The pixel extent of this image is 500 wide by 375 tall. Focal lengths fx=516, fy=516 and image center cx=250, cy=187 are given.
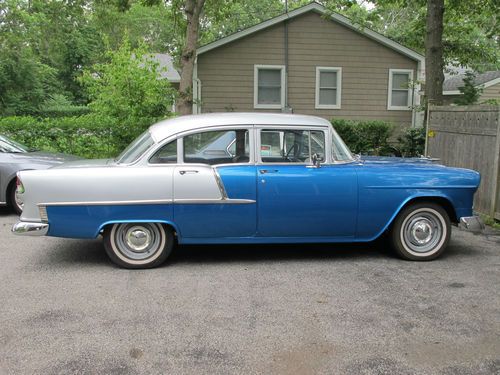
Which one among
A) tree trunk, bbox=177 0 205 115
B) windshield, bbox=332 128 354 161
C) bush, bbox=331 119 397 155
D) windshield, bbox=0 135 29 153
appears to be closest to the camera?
windshield, bbox=332 128 354 161

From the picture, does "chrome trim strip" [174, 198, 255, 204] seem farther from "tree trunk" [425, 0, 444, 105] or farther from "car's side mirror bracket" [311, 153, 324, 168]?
"tree trunk" [425, 0, 444, 105]

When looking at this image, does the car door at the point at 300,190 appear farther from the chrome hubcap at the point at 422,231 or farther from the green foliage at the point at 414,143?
the green foliage at the point at 414,143

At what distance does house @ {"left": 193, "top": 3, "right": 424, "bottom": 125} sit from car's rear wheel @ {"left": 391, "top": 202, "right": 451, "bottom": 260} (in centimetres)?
1125

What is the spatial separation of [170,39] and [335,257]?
158 feet

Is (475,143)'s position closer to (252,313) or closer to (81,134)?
(252,313)

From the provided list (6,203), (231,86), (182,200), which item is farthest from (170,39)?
(182,200)

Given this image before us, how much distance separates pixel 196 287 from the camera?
4891 millimetres

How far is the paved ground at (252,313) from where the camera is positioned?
3449mm

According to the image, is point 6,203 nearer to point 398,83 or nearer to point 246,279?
point 246,279

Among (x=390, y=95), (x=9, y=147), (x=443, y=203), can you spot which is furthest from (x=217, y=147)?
(x=390, y=95)

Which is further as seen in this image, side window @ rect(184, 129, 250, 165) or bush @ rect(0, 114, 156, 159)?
bush @ rect(0, 114, 156, 159)

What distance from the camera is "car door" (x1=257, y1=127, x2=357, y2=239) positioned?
215 inches

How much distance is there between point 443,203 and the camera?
5.88 m

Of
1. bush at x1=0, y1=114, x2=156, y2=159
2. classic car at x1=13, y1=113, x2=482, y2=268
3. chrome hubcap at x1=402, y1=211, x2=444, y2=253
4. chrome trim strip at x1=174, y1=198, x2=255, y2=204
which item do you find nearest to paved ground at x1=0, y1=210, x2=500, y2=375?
chrome hubcap at x1=402, y1=211, x2=444, y2=253
